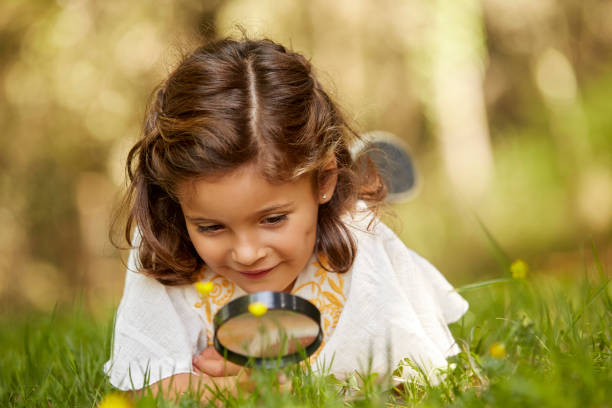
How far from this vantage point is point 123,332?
2.20m

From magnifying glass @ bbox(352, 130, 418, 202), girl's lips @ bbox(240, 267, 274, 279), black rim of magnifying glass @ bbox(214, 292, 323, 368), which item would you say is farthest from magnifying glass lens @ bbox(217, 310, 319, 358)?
magnifying glass @ bbox(352, 130, 418, 202)

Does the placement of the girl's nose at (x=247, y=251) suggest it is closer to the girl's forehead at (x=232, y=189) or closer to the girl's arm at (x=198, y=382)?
the girl's forehead at (x=232, y=189)

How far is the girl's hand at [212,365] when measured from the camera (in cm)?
204

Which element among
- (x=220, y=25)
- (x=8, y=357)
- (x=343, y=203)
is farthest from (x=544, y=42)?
(x=8, y=357)

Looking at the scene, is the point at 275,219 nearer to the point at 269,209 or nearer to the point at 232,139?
the point at 269,209

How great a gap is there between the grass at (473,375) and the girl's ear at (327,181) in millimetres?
574

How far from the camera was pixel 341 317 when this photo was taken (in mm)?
2191

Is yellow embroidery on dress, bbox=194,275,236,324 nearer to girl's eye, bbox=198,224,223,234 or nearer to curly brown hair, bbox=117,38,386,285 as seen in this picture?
curly brown hair, bbox=117,38,386,285

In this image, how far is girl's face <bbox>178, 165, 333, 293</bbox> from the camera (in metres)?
1.92

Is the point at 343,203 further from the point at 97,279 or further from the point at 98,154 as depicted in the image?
the point at 97,279

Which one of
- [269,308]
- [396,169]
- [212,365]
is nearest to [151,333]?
[212,365]

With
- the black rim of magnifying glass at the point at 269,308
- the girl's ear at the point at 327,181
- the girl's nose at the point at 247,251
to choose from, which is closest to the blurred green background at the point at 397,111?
the girl's ear at the point at 327,181

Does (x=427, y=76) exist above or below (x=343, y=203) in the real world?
above

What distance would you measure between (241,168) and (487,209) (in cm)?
838
